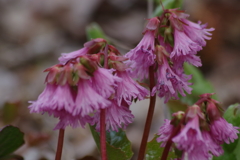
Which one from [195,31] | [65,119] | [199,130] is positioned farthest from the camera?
[195,31]

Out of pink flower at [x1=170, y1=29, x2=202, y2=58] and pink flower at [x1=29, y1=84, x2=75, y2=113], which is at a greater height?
pink flower at [x1=170, y1=29, x2=202, y2=58]

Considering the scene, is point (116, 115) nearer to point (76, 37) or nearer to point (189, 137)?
point (189, 137)

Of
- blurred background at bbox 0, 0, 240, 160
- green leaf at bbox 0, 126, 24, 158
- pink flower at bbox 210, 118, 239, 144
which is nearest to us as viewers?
pink flower at bbox 210, 118, 239, 144

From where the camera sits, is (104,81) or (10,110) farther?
(10,110)

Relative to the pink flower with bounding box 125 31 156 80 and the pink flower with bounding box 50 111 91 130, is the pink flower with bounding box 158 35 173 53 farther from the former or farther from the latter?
the pink flower with bounding box 50 111 91 130

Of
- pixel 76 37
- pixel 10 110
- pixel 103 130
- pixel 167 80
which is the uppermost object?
pixel 76 37

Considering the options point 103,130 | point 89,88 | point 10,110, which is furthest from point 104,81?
point 10,110

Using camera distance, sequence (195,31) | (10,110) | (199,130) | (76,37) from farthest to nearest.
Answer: (76,37)
(10,110)
(195,31)
(199,130)

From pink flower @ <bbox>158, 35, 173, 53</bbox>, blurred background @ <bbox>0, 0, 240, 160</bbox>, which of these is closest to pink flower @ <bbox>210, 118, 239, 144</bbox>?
pink flower @ <bbox>158, 35, 173, 53</bbox>
